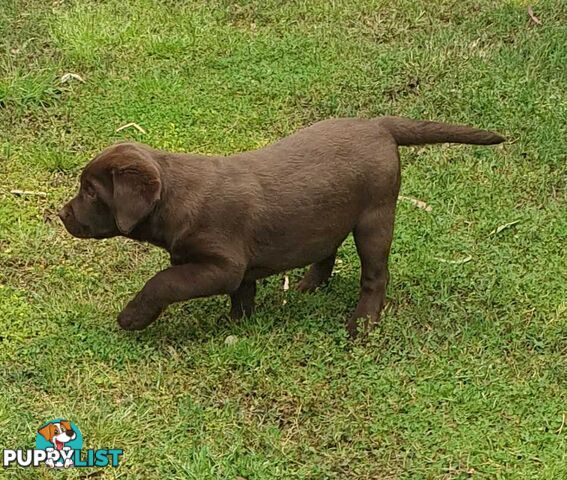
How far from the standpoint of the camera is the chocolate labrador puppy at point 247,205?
16.6ft

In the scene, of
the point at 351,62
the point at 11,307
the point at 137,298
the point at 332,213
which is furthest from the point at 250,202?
the point at 351,62

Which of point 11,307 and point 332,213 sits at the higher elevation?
point 332,213

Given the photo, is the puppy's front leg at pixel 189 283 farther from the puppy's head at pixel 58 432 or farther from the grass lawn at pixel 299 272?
the puppy's head at pixel 58 432

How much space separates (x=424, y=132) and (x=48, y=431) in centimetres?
239

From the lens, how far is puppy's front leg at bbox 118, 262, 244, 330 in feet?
16.6

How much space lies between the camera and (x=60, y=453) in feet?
15.0

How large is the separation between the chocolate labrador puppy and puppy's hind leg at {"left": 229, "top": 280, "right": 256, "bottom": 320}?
0.02 metres

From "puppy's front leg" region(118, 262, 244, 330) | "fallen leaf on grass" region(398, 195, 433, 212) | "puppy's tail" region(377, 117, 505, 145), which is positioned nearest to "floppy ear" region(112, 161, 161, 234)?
"puppy's front leg" region(118, 262, 244, 330)

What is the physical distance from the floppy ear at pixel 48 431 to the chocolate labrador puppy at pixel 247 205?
77 centimetres

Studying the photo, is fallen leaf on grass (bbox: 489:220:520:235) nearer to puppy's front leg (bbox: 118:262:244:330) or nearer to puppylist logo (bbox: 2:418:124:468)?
puppy's front leg (bbox: 118:262:244:330)

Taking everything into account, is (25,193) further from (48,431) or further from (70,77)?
(48,431)

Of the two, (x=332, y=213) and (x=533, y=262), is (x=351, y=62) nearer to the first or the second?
(x=533, y=262)

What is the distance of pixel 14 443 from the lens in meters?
4.61

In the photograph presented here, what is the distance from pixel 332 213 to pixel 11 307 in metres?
1.77
